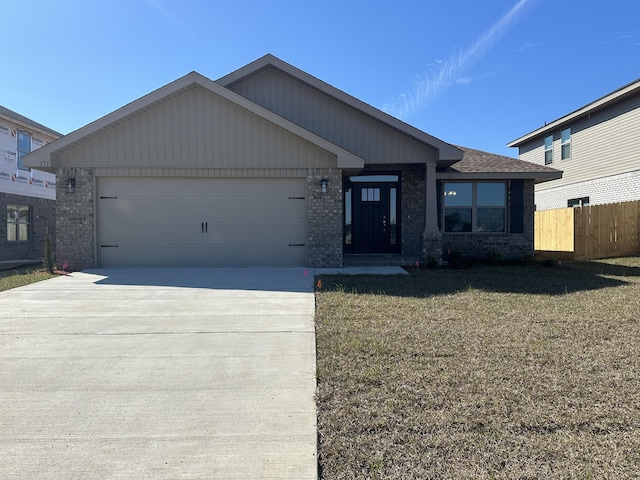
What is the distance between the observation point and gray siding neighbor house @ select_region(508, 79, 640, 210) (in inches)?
623

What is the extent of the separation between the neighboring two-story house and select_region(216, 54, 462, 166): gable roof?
9.15 metres

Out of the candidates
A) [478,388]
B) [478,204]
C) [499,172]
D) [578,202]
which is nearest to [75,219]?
[478,388]

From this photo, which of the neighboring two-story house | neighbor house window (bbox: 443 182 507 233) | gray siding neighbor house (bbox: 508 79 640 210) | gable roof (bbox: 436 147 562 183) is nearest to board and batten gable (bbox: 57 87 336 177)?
gable roof (bbox: 436 147 562 183)

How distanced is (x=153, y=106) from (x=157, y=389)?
8974 mm

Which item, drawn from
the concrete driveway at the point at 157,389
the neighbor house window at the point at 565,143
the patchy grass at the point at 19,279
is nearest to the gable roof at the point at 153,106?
the patchy grass at the point at 19,279

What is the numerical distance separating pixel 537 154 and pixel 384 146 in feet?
47.9

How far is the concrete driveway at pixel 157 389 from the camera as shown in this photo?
2.47 m

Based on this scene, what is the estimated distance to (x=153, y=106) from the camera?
10.4 metres

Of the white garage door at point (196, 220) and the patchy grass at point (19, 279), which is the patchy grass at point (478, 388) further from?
the patchy grass at point (19, 279)

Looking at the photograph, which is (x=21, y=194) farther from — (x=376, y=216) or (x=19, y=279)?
(x=376, y=216)

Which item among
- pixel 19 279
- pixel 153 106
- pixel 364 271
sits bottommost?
pixel 19 279

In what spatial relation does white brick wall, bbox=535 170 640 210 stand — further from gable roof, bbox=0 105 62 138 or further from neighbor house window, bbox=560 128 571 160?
gable roof, bbox=0 105 62 138

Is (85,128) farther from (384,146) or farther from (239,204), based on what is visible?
(384,146)

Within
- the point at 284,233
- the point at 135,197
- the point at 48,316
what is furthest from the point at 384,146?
the point at 48,316
